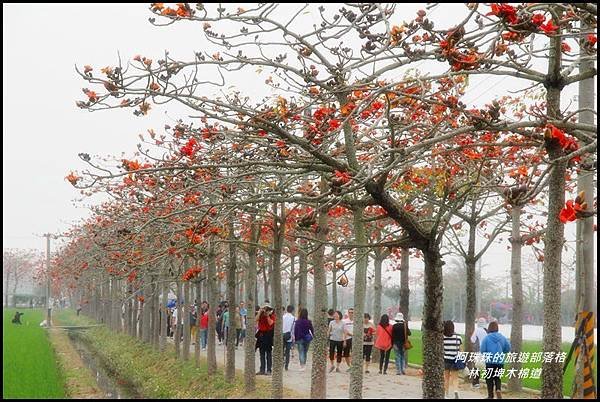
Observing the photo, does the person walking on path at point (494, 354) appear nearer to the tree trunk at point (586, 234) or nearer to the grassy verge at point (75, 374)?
the tree trunk at point (586, 234)

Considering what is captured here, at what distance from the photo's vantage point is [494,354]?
11203 millimetres

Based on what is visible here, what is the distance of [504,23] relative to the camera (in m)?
5.06

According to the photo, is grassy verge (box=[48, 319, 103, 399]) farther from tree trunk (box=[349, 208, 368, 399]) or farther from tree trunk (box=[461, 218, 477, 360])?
tree trunk (box=[461, 218, 477, 360])

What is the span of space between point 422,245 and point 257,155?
2.25 metres

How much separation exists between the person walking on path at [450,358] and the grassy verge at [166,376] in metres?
2.68

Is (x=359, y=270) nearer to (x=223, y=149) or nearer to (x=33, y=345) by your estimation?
(x=223, y=149)

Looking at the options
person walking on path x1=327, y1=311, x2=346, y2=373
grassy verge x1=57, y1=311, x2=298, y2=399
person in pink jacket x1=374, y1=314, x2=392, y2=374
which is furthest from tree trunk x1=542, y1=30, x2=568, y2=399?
person walking on path x1=327, y1=311, x2=346, y2=373

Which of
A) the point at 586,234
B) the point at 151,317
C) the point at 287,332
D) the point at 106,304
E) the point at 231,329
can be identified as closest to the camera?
the point at 586,234

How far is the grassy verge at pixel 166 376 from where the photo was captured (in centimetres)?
1327

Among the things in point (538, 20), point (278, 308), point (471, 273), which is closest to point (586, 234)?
point (538, 20)

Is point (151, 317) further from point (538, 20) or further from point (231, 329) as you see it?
point (538, 20)

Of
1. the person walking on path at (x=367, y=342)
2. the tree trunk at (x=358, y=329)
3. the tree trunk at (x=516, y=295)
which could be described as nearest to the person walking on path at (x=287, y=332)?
the person walking on path at (x=367, y=342)

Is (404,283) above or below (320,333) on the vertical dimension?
above

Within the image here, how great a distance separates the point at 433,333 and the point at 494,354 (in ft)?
12.8
